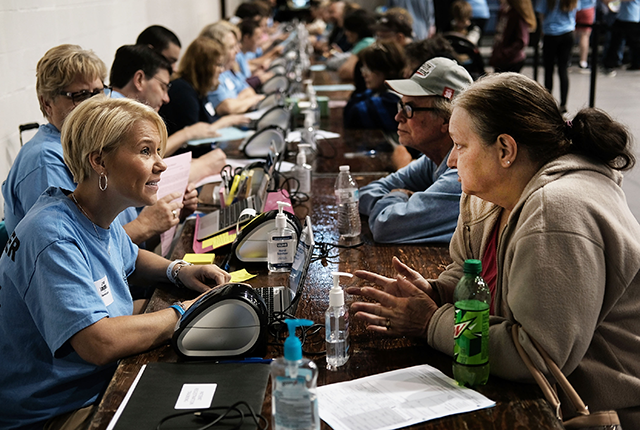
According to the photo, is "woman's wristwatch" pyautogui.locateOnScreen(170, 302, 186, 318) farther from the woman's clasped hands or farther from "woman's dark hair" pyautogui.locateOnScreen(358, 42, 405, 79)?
"woman's dark hair" pyautogui.locateOnScreen(358, 42, 405, 79)

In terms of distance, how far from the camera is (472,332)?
4.21 ft

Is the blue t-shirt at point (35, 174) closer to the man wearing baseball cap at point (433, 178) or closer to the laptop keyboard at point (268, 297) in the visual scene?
the laptop keyboard at point (268, 297)

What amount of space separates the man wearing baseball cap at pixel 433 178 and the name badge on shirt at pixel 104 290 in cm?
105

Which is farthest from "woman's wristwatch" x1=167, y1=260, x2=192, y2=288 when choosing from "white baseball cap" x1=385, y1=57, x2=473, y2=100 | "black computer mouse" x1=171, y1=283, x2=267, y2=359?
"white baseball cap" x1=385, y1=57, x2=473, y2=100

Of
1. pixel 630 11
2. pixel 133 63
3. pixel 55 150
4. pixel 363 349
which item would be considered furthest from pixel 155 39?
pixel 630 11

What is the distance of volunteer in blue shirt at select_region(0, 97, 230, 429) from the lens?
147 cm

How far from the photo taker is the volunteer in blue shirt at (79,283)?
147 centimetres

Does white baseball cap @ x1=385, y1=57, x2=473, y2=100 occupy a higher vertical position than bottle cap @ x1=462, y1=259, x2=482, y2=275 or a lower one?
higher

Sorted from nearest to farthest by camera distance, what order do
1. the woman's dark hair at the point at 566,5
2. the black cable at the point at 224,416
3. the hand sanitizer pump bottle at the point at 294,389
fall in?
1. the hand sanitizer pump bottle at the point at 294,389
2. the black cable at the point at 224,416
3. the woman's dark hair at the point at 566,5

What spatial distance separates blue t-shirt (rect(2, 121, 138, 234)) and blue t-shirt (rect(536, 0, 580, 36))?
6778 millimetres

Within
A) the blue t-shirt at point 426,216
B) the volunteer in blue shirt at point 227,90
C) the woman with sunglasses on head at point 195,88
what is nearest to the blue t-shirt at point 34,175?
the blue t-shirt at point 426,216

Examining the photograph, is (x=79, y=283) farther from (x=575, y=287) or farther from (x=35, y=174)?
(x=575, y=287)

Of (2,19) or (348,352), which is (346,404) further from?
(2,19)

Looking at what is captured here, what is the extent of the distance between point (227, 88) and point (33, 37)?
2.99 metres
